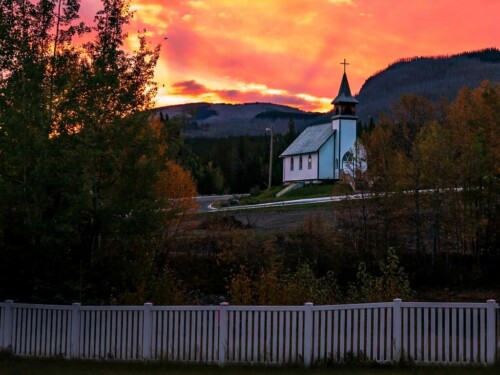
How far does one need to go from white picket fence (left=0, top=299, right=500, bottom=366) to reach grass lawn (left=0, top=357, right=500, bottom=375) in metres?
0.30

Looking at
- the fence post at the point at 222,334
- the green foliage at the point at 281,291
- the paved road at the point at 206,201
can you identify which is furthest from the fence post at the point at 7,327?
the paved road at the point at 206,201

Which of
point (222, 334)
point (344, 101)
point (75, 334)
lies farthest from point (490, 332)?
point (344, 101)

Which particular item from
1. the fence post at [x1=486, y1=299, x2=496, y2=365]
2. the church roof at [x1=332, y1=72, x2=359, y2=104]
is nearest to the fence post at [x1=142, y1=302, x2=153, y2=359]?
the fence post at [x1=486, y1=299, x2=496, y2=365]

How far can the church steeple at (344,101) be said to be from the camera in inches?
2479

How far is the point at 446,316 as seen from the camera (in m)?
11.4

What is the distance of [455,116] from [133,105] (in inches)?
693

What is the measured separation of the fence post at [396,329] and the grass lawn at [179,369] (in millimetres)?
301

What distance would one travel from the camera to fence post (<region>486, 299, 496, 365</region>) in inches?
441

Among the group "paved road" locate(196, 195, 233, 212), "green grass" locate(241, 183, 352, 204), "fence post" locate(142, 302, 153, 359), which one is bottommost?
"fence post" locate(142, 302, 153, 359)

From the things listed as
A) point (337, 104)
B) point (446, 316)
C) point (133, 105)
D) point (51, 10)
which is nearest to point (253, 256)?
point (133, 105)

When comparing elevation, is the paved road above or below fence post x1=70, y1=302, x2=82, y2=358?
above

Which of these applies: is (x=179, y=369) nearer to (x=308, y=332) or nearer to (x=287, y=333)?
(x=287, y=333)

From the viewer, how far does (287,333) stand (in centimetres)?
1166

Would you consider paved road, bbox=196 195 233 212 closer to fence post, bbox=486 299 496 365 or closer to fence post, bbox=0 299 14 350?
fence post, bbox=0 299 14 350
